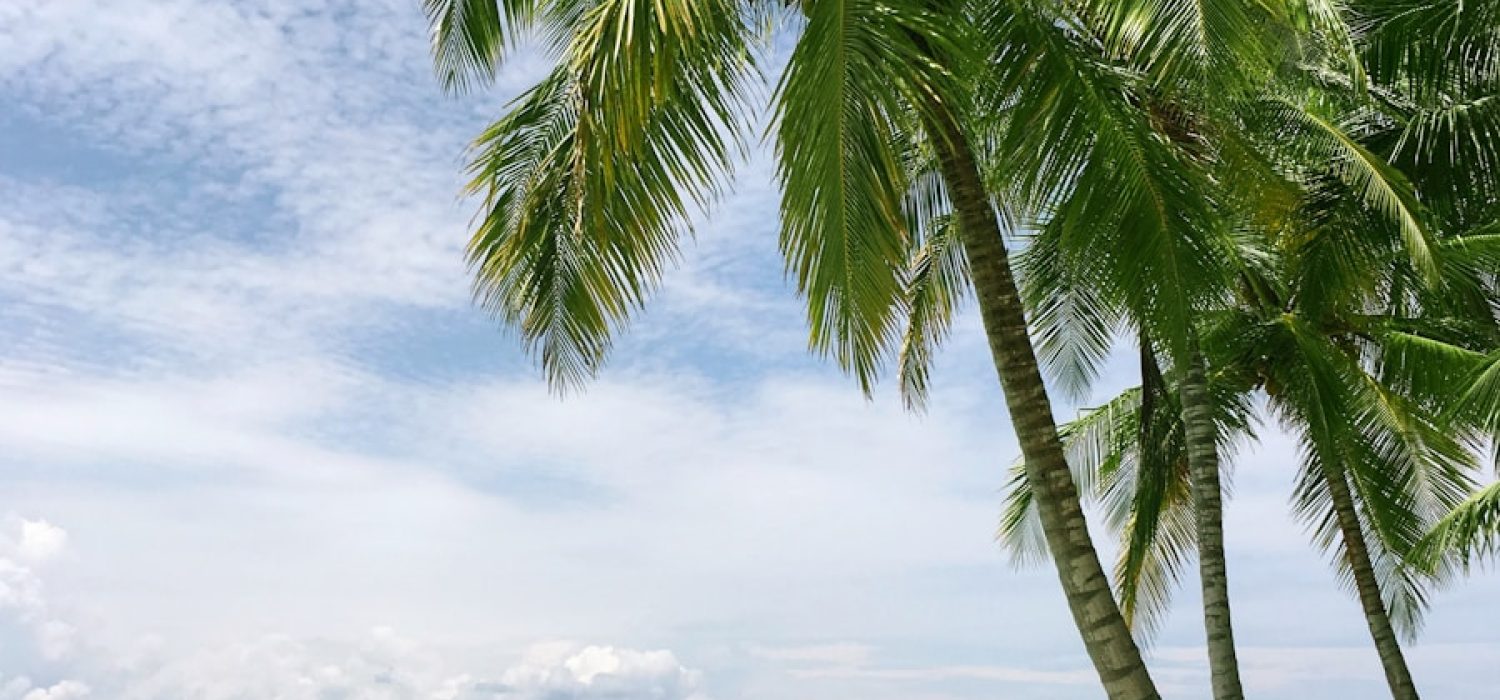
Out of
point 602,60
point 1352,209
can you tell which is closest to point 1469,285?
point 1352,209

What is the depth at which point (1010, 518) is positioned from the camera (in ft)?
48.1

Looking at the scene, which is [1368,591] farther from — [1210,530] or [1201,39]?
[1201,39]

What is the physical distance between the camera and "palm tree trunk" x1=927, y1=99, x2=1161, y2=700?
6.44m

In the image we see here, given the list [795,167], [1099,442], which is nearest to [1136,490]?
[1099,442]

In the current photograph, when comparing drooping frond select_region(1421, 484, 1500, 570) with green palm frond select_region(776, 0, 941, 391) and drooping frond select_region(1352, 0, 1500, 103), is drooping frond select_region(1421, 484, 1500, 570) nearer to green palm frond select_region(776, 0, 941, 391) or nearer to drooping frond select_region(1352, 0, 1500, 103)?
drooping frond select_region(1352, 0, 1500, 103)

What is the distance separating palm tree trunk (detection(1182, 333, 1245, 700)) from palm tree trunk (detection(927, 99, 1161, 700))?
11.1 ft

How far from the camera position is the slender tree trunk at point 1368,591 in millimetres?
12562

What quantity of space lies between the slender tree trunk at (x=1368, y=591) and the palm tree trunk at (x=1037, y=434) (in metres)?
6.77

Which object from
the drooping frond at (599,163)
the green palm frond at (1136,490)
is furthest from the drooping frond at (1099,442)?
the drooping frond at (599,163)

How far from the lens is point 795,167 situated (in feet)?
19.5

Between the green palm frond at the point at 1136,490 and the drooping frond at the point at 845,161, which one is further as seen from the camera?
the green palm frond at the point at 1136,490

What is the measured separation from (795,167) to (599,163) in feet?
4.00

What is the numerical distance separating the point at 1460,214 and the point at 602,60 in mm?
9591

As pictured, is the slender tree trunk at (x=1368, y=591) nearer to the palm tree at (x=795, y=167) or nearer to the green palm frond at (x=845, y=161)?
the palm tree at (x=795, y=167)
